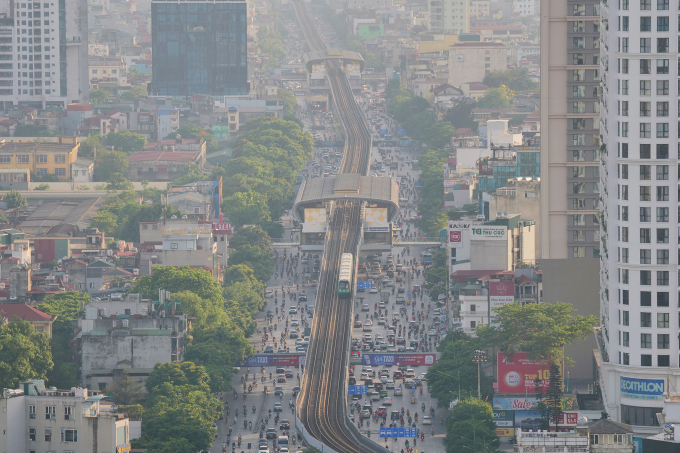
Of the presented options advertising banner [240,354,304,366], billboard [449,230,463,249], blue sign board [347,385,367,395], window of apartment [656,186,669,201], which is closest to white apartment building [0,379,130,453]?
blue sign board [347,385,367,395]

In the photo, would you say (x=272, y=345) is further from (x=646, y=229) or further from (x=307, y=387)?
(x=646, y=229)

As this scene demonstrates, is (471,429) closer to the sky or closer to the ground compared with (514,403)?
closer to the ground

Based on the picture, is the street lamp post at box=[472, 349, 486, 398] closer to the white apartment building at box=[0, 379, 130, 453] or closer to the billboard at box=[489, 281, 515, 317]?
the billboard at box=[489, 281, 515, 317]

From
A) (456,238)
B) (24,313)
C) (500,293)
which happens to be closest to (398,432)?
(500,293)

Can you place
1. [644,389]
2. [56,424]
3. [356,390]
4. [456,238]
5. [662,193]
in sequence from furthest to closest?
[456,238]
[356,390]
[644,389]
[662,193]
[56,424]

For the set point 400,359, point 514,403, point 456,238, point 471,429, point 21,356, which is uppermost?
point 456,238

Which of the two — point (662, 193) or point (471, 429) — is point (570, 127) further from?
point (471, 429)
